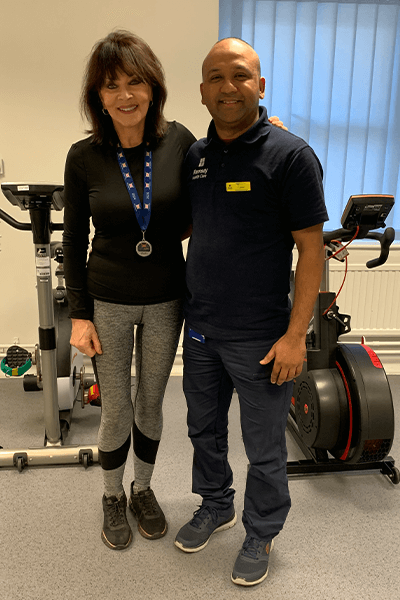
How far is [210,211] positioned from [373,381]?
1112 mm

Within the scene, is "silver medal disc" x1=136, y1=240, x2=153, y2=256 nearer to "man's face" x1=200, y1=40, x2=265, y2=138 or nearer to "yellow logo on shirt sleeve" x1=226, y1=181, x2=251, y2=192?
"yellow logo on shirt sleeve" x1=226, y1=181, x2=251, y2=192

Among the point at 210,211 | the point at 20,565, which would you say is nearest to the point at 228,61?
the point at 210,211

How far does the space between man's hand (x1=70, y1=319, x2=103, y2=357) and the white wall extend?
6.16 ft

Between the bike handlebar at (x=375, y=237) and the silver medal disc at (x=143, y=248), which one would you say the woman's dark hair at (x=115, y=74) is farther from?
the bike handlebar at (x=375, y=237)

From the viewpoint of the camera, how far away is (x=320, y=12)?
306cm

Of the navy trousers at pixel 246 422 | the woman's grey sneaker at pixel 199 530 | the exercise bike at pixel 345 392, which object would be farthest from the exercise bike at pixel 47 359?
the exercise bike at pixel 345 392

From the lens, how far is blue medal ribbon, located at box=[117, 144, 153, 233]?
1403 millimetres

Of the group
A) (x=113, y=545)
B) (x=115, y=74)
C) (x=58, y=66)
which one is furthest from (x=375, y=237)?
(x=58, y=66)

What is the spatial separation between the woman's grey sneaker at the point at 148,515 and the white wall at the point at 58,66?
1.97 m

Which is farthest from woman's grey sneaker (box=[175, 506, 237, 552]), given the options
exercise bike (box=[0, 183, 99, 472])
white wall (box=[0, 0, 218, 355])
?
white wall (box=[0, 0, 218, 355])

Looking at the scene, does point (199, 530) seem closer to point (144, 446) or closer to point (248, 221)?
point (144, 446)

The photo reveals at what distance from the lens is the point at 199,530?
170 cm

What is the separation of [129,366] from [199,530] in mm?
669

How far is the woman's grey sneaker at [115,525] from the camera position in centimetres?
169
